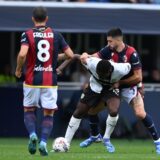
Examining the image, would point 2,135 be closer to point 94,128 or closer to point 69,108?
point 69,108

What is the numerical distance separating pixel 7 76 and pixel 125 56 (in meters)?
8.32

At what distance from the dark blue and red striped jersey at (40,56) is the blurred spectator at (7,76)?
8.71 metres

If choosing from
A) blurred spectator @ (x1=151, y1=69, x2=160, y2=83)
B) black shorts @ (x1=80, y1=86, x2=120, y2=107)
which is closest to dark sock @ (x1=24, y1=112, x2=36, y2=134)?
black shorts @ (x1=80, y1=86, x2=120, y2=107)

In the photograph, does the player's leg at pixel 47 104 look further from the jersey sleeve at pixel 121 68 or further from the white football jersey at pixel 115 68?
the jersey sleeve at pixel 121 68

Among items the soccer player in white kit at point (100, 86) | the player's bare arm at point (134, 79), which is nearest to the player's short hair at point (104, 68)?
the soccer player in white kit at point (100, 86)

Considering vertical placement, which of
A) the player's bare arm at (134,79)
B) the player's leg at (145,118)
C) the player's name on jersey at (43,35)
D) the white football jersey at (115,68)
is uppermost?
the player's name on jersey at (43,35)

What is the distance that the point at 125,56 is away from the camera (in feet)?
48.3

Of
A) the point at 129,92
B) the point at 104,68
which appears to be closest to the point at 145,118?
the point at 129,92

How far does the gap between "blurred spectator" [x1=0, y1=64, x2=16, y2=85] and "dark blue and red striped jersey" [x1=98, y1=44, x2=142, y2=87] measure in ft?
24.8

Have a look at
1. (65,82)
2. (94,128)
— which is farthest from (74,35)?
(94,128)

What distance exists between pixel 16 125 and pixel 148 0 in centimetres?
436

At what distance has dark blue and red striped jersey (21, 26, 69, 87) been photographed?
13.5 meters

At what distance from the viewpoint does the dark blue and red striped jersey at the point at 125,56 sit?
47.9 feet

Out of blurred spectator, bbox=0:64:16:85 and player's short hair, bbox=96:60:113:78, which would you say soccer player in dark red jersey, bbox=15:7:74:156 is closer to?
player's short hair, bbox=96:60:113:78
